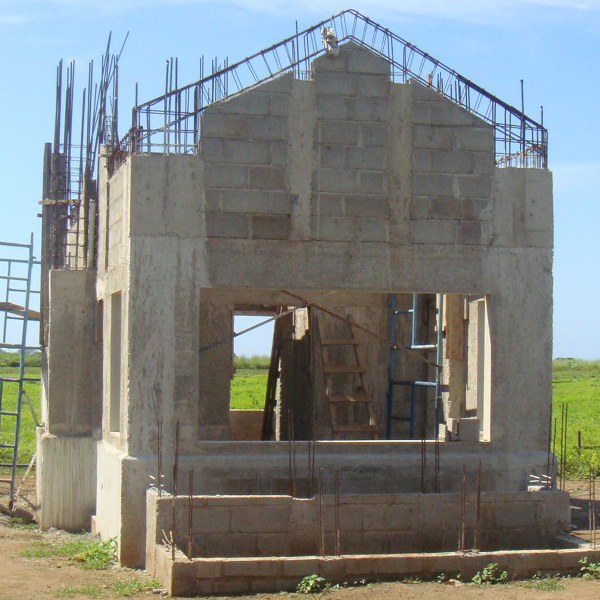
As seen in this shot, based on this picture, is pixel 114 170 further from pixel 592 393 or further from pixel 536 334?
pixel 592 393

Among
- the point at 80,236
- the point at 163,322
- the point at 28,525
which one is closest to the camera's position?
the point at 163,322

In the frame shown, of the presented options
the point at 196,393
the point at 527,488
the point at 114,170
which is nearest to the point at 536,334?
the point at 527,488

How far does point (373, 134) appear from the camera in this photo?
10641 mm

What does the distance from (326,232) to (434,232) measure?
1.20 m

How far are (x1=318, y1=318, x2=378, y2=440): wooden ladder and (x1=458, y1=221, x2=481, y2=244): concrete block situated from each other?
4.47m

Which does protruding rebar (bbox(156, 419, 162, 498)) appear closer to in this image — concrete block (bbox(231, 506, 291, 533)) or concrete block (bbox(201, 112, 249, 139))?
concrete block (bbox(231, 506, 291, 533))

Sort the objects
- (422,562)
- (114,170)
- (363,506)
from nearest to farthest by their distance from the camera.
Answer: (422,562) → (363,506) → (114,170)

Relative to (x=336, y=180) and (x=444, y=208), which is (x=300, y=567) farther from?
(x=444, y=208)

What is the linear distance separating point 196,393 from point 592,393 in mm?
33317

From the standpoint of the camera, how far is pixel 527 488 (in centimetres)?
1060

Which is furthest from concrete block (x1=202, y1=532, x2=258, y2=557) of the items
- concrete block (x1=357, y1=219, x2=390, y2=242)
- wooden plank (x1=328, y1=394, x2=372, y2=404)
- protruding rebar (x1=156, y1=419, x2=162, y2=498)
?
wooden plank (x1=328, y1=394, x2=372, y2=404)

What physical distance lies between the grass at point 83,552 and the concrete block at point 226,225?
3.42 m

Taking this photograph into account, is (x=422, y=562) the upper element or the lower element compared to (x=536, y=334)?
lower

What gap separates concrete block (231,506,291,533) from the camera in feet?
29.9
